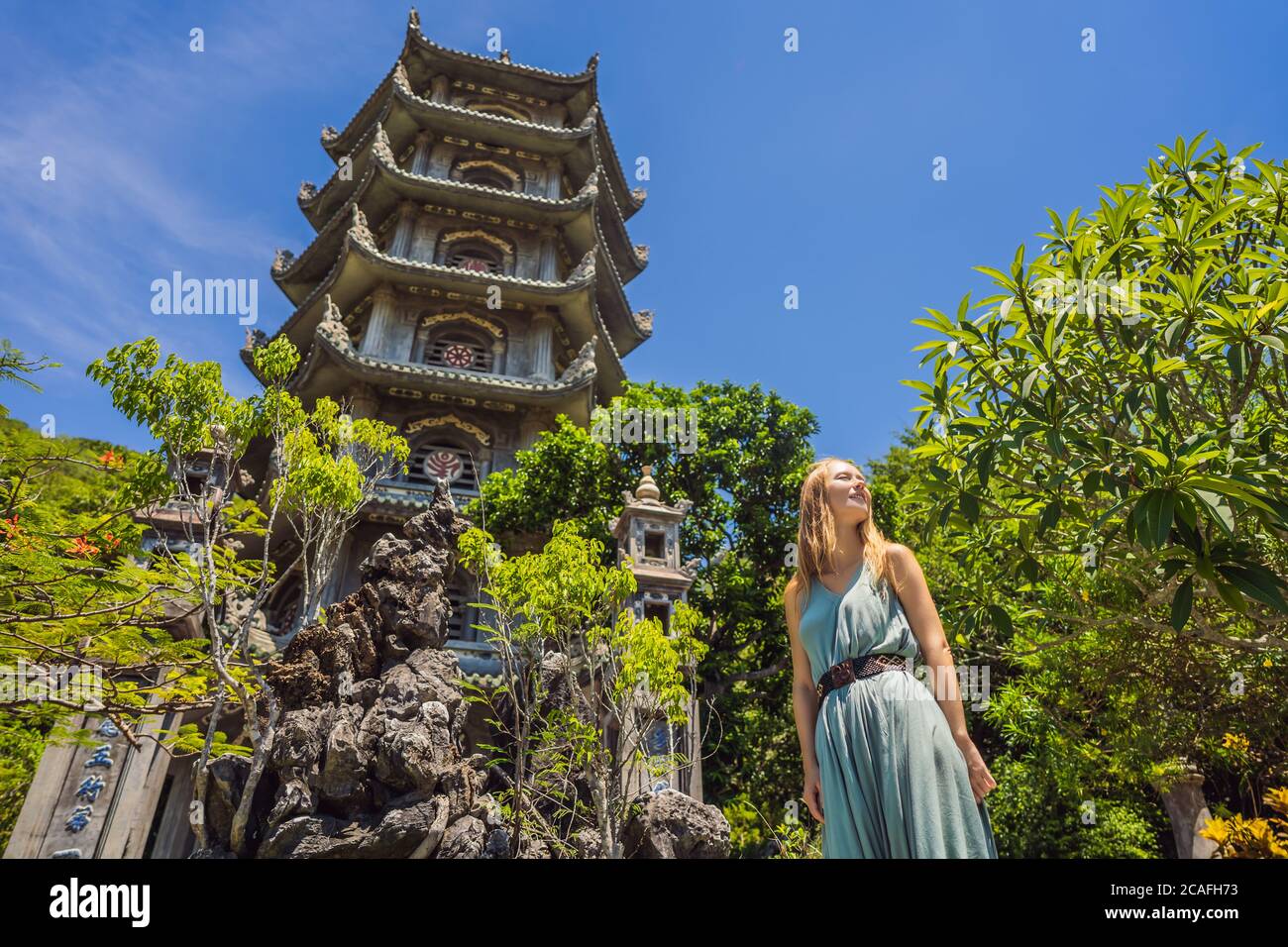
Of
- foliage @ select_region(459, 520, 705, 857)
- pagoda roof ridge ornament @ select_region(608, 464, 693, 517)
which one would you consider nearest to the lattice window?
pagoda roof ridge ornament @ select_region(608, 464, 693, 517)

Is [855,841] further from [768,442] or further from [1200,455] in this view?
[768,442]

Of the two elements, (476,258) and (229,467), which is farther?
(476,258)

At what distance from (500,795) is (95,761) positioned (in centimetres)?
594

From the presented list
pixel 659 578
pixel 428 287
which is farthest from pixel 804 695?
pixel 428 287

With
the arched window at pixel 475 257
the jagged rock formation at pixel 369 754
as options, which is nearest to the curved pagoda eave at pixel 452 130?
the arched window at pixel 475 257

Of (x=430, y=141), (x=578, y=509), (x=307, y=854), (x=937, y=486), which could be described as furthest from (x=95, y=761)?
(x=430, y=141)

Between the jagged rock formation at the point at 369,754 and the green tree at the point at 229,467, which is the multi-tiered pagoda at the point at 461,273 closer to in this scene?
the jagged rock formation at the point at 369,754

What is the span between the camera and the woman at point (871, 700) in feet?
8.03

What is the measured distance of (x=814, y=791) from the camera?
2824mm

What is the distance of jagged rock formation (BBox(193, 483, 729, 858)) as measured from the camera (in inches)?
301

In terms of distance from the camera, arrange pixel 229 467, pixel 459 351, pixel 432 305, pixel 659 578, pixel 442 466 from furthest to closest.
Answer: pixel 432 305, pixel 459 351, pixel 442 466, pixel 659 578, pixel 229 467

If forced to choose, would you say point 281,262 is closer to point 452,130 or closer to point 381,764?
point 452,130

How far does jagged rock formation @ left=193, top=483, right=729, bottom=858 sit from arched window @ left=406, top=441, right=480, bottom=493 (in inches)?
276

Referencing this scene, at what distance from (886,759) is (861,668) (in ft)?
1.06
